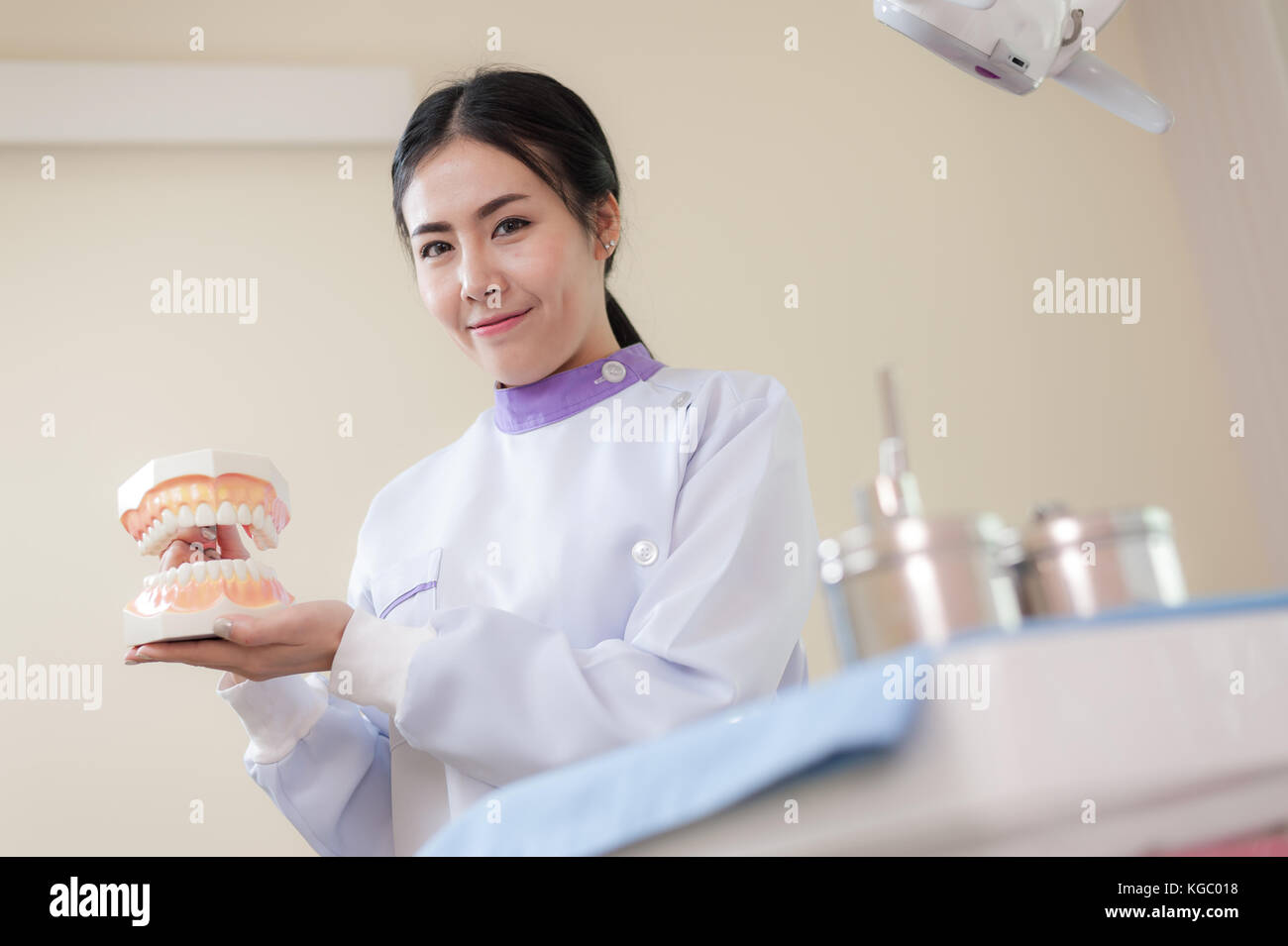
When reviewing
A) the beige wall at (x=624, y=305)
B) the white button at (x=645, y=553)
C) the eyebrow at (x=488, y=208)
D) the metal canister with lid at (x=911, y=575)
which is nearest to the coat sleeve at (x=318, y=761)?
the white button at (x=645, y=553)

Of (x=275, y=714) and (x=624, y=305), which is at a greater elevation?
(x=624, y=305)

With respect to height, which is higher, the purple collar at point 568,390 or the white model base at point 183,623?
the purple collar at point 568,390

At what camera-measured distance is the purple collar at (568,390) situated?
1.39 metres

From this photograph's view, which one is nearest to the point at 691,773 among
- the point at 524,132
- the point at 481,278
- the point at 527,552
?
the point at 527,552

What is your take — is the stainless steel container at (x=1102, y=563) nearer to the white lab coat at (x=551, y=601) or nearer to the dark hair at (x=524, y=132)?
the white lab coat at (x=551, y=601)

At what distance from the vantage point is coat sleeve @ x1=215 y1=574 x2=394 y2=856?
3.93 feet

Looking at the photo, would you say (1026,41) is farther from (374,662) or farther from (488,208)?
(374,662)

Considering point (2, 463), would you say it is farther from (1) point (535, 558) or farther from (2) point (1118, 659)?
(2) point (1118, 659)

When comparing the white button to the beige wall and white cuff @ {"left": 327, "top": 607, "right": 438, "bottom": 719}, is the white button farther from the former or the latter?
the beige wall

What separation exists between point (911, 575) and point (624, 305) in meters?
2.37

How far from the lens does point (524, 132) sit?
4.46 feet

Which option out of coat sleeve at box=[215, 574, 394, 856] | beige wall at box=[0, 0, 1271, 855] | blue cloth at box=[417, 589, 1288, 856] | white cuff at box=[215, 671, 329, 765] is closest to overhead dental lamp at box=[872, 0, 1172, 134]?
blue cloth at box=[417, 589, 1288, 856]

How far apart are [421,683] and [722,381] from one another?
1.74 ft

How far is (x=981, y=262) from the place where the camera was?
120 inches
